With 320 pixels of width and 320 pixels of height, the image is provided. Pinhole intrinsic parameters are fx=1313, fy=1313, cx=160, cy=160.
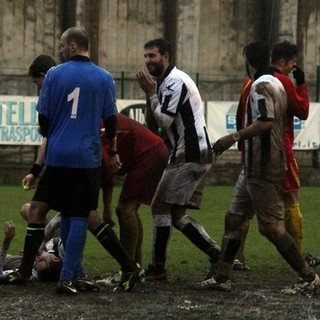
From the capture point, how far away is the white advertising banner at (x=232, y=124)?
33.8 m

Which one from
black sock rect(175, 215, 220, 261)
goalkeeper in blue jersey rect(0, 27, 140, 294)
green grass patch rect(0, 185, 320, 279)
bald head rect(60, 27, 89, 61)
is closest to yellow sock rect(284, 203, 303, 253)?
green grass patch rect(0, 185, 320, 279)

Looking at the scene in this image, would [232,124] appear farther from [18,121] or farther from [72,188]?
[72,188]

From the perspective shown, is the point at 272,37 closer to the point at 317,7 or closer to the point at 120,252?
the point at 317,7

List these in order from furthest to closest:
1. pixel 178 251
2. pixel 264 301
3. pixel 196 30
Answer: pixel 196 30 → pixel 178 251 → pixel 264 301

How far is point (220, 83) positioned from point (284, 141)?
86.1 feet

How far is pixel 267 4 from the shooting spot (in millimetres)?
38875

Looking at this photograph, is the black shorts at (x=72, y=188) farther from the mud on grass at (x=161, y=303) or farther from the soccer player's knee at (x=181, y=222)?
the soccer player's knee at (x=181, y=222)

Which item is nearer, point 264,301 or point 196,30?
point 264,301

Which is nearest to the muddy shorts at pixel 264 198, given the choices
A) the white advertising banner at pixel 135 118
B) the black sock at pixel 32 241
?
the black sock at pixel 32 241

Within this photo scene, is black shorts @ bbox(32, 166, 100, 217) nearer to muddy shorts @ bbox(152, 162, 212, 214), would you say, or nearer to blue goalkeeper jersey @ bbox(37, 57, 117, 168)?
blue goalkeeper jersey @ bbox(37, 57, 117, 168)

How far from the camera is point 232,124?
111 feet

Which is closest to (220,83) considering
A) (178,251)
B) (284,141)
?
(178,251)

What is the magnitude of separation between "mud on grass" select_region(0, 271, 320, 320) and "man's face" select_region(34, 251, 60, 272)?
0.19 metres

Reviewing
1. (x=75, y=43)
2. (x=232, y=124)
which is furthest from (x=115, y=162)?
(x=232, y=124)
